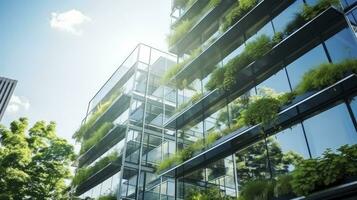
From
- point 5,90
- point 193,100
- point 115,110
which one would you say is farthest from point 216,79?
point 5,90

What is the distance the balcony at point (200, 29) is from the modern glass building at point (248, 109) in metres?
0.06

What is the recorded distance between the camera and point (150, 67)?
26094 millimetres

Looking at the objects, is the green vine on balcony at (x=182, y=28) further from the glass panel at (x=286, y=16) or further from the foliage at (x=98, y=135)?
the foliage at (x=98, y=135)

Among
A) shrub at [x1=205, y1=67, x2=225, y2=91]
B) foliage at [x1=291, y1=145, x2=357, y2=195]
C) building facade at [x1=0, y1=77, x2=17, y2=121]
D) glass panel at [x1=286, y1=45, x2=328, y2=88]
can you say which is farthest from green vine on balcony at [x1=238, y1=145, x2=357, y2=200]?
building facade at [x1=0, y1=77, x2=17, y2=121]

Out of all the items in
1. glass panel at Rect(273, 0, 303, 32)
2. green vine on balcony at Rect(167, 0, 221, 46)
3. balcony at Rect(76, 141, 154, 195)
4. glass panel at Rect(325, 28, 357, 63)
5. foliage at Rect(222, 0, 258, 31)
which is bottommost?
glass panel at Rect(325, 28, 357, 63)

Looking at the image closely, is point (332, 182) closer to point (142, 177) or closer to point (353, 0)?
A: point (353, 0)

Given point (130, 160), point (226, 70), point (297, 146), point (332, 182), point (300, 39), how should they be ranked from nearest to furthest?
point (332, 182), point (297, 146), point (300, 39), point (226, 70), point (130, 160)

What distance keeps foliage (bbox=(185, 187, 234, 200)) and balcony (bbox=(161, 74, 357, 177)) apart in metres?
1.51

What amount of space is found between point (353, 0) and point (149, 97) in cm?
1621

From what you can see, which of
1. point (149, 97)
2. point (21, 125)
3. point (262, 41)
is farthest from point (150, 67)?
point (262, 41)

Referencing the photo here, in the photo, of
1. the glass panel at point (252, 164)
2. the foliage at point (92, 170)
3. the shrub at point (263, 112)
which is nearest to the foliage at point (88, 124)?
the foliage at point (92, 170)

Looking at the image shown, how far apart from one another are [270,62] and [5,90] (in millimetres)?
83070

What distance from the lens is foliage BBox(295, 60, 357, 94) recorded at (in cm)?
975

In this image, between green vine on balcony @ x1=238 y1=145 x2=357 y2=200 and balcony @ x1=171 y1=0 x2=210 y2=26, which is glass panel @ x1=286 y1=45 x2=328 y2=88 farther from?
balcony @ x1=171 y1=0 x2=210 y2=26
